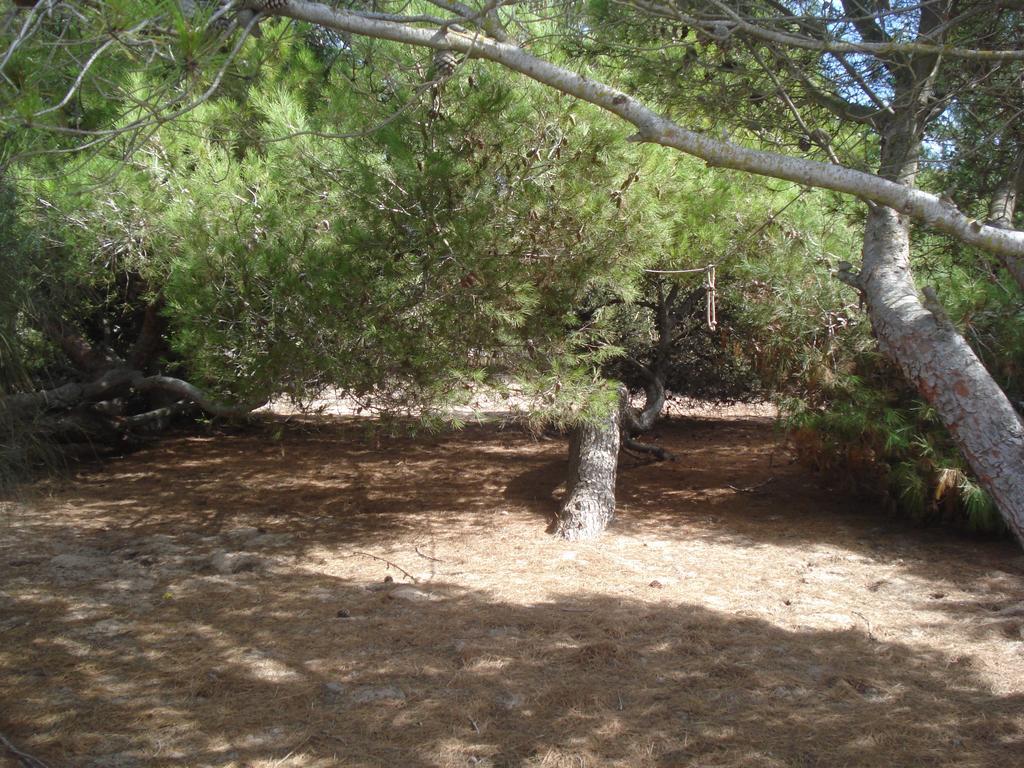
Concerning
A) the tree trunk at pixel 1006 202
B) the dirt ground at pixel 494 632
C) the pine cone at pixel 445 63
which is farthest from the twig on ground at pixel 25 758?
the tree trunk at pixel 1006 202

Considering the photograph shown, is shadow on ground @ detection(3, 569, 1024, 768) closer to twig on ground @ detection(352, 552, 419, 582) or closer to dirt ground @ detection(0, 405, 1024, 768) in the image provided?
dirt ground @ detection(0, 405, 1024, 768)

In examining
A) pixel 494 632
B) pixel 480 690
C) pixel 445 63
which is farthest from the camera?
pixel 494 632

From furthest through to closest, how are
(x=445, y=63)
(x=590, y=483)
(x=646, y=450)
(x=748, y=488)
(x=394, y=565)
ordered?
(x=646, y=450)
(x=748, y=488)
(x=590, y=483)
(x=394, y=565)
(x=445, y=63)

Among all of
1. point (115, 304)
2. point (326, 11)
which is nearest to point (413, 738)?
point (326, 11)

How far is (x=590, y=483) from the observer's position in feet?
19.0

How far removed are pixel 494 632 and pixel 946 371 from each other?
2.24 m

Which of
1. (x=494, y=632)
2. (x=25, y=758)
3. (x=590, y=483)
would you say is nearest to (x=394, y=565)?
(x=494, y=632)

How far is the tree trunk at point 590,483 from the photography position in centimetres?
560

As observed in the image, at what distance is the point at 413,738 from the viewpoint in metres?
2.93

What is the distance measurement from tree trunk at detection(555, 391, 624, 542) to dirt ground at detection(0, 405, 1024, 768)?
20cm

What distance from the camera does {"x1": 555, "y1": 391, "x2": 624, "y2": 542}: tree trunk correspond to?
560 cm

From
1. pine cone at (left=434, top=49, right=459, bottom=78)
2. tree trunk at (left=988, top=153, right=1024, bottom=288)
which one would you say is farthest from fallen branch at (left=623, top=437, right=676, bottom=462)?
pine cone at (left=434, top=49, right=459, bottom=78)

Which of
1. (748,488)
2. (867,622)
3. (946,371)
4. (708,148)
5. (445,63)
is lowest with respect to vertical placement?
(867,622)

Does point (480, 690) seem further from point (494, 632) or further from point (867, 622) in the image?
point (867, 622)
